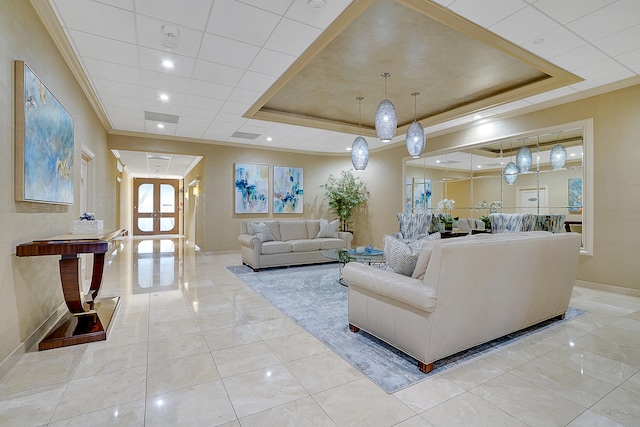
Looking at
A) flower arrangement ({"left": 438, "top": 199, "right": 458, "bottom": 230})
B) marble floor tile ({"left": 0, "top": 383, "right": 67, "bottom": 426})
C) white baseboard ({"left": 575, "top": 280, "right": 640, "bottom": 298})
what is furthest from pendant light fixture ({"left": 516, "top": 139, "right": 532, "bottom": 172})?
marble floor tile ({"left": 0, "top": 383, "right": 67, "bottom": 426})

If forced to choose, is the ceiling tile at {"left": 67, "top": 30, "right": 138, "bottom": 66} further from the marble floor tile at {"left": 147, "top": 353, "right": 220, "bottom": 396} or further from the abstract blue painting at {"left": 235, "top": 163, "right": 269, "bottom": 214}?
the abstract blue painting at {"left": 235, "top": 163, "right": 269, "bottom": 214}

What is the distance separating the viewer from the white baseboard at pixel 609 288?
4.04m

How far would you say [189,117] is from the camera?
19.0ft

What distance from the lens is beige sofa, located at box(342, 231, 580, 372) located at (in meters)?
2.08

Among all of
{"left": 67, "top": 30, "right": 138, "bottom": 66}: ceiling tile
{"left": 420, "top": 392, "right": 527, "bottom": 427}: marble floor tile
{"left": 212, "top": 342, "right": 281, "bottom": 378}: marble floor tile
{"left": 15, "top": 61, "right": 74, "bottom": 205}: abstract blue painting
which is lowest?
{"left": 420, "top": 392, "right": 527, "bottom": 427}: marble floor tile

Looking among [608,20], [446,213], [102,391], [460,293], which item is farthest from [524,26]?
[102,391]

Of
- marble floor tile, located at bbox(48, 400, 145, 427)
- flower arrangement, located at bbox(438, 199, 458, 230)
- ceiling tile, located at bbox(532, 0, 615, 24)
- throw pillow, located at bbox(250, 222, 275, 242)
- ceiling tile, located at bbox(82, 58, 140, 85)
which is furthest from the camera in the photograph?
flower arrangement, located at bbox(438, 199, 458, 230)

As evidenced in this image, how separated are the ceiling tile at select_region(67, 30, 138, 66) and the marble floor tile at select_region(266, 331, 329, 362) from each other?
341 centimetres

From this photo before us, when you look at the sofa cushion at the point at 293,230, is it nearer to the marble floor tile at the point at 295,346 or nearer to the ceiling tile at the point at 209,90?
the ceiling tile at the point at 209,90

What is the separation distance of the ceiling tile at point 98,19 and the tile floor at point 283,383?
2.89 m

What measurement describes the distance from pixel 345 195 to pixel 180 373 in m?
6.65

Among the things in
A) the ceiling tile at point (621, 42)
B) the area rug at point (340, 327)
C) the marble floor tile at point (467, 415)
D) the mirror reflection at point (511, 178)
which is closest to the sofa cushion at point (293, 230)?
the area rug at point (340, 327)

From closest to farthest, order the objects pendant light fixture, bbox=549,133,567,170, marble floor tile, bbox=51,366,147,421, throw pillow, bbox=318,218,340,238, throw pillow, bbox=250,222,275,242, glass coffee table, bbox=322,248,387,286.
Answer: marble floor tile, bbox=51,366,147,421, glass coffee table, bbox=322,248,387,286, pendant light fixture, bbox=549,133,567,170, throw pillow, bbox=250,222,275,242, throw pillow, bbox=318,218,340,238

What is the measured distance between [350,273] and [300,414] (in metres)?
1.24
